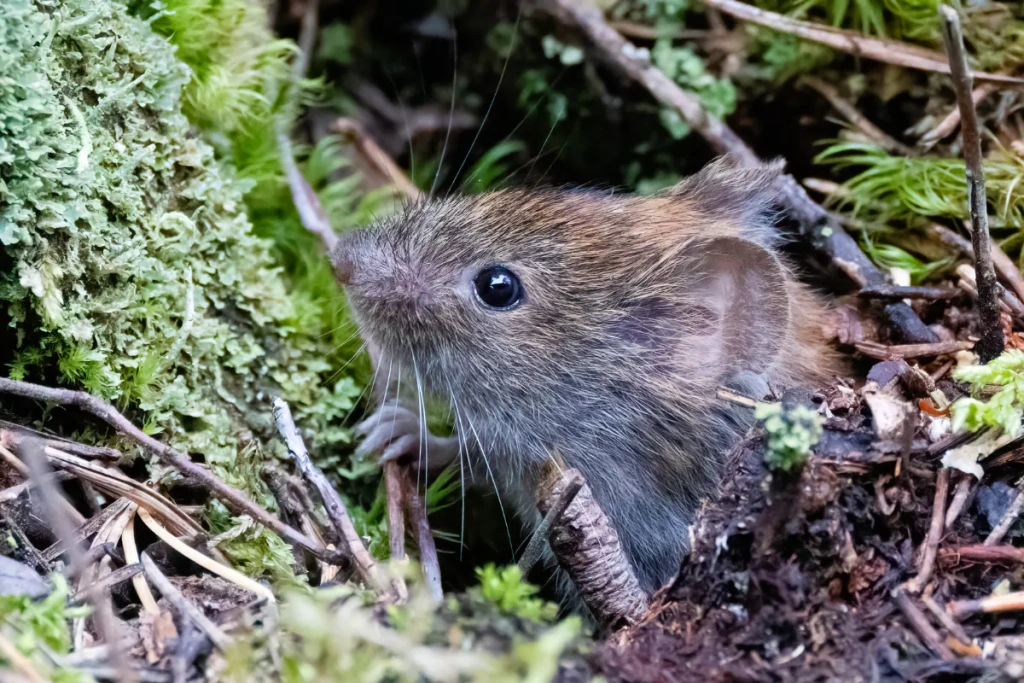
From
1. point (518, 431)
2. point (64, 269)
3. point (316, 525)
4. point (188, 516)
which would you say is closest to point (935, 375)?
point (518, 431)

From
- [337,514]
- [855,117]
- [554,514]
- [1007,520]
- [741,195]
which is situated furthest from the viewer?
[855,117]

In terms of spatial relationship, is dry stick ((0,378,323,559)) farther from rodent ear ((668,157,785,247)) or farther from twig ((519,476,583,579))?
rodent ear ((668,157,785,247))

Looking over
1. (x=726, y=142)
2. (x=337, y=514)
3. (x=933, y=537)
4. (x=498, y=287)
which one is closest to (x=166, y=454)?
(x=337, y=514)

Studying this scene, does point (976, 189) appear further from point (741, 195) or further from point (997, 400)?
point (741, 195)

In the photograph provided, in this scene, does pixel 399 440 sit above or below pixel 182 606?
below

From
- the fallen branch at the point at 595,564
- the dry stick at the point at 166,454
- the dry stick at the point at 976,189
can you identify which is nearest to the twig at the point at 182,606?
the dry stick at the point at 166,454

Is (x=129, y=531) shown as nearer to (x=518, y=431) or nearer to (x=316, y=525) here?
(x=316, y=525)
